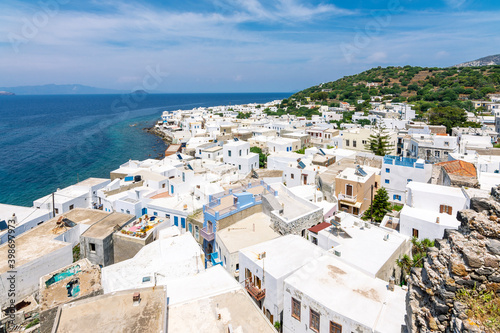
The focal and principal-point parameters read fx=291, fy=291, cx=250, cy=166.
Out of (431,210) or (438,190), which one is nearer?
(431,210)

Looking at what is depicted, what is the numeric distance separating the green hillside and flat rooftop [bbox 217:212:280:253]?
68.7 meters

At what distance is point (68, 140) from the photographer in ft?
274

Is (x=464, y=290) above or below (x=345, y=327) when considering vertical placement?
above

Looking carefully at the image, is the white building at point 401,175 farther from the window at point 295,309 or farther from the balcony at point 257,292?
the window at point 295,309

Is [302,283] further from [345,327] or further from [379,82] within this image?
[379,82]

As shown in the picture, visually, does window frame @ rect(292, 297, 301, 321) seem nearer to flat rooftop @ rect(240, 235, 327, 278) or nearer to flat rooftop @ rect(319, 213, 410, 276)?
flat rooftop @ rect(240, 235, 327, 278)

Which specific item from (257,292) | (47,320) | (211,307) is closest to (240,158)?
(257,292)

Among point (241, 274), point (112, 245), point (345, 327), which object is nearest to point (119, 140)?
point (112, 245)

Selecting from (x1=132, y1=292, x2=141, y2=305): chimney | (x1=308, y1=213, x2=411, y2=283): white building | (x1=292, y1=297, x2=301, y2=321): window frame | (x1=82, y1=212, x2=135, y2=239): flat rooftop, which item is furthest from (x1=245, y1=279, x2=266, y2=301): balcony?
(x1=82, y1=212, x2=135, y2=239): flat rooftop

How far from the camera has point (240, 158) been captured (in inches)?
1549

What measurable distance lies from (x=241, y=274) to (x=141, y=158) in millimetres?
54891

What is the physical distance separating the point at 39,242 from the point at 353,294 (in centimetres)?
1942

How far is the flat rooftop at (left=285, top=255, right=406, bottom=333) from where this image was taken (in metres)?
9.43

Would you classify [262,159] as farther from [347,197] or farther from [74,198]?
[74,198]
